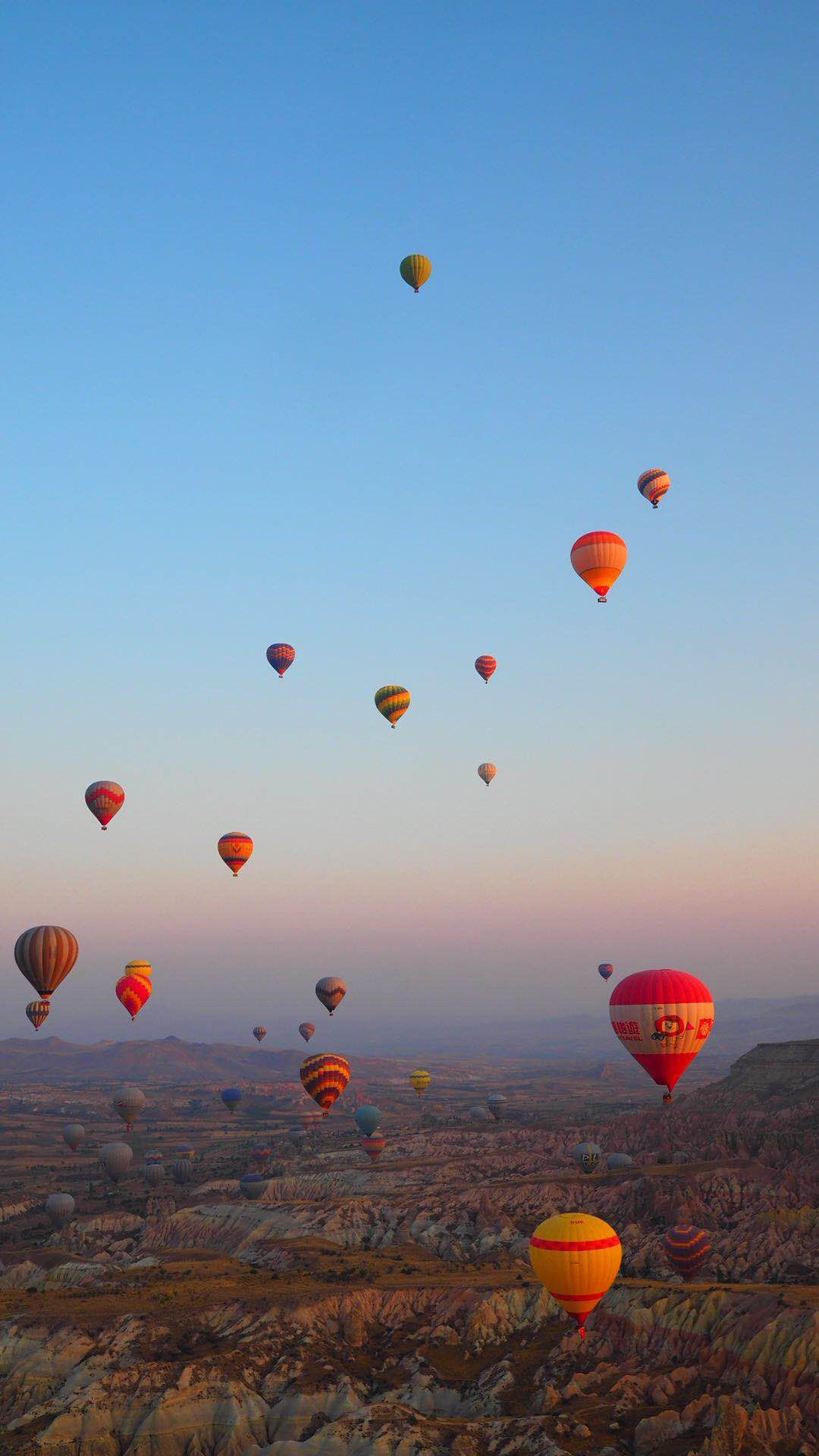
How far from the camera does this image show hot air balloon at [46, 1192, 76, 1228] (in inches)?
5497

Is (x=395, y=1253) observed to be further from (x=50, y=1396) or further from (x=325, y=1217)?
(x=50, y=1396)

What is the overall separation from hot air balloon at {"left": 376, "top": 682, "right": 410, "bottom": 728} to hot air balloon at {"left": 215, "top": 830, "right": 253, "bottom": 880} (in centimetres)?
2031

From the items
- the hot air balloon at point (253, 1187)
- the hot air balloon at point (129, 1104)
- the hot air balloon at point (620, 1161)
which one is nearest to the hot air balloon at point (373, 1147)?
the hot air balloon at point (253, 1187)

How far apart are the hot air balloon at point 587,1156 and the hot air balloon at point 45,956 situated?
66396 millimetres

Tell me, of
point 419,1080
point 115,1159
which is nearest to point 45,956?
point 115,1159

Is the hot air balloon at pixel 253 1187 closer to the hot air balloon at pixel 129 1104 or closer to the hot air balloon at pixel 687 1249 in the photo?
the hot air balloon at pixel 129 1104

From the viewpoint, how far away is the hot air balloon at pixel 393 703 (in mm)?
105562

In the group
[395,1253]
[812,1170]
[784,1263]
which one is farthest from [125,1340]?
[812,1170]

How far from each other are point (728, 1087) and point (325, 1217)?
77.8m

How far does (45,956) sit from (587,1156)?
69.1m

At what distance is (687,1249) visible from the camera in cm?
8762

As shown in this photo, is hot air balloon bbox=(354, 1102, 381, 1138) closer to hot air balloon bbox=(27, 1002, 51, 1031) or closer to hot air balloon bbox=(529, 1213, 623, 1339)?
hot air balloon bbox=(27, 1002, 51, 1031)

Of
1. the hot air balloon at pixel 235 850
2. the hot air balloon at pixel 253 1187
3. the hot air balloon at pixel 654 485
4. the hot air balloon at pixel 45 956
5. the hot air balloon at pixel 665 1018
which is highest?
the hot air balloon at pixel 654 485

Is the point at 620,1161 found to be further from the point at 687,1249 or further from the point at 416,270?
the point at 416,270
